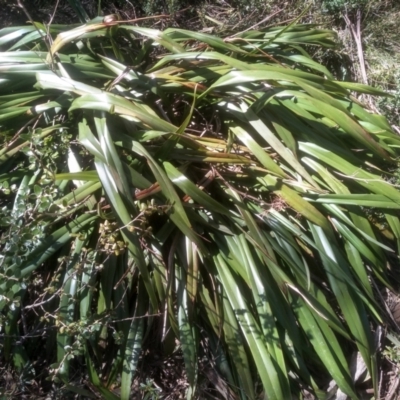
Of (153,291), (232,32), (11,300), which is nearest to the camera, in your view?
(11,300)

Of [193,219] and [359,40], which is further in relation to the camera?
[359,40]

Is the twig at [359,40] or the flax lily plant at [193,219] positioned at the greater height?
the twig at [359,40]

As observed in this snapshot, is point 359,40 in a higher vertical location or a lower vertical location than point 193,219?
higher

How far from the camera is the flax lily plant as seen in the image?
184 centimetres

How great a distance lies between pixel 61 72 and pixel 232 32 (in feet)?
3.42

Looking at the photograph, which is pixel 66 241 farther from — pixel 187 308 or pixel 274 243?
pixel 274 243

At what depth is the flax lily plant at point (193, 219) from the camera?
72.6 inches

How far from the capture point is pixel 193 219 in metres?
1.94

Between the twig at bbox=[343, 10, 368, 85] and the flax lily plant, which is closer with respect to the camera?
the flax lily plant

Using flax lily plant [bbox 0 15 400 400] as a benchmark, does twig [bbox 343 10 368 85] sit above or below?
above

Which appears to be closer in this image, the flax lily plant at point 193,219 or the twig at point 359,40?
the flax lily plant at point 193,219

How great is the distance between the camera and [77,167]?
198 cm

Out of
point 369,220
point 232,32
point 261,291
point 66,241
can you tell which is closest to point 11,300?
point 66,241

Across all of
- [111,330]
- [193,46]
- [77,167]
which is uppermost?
[193,46]
